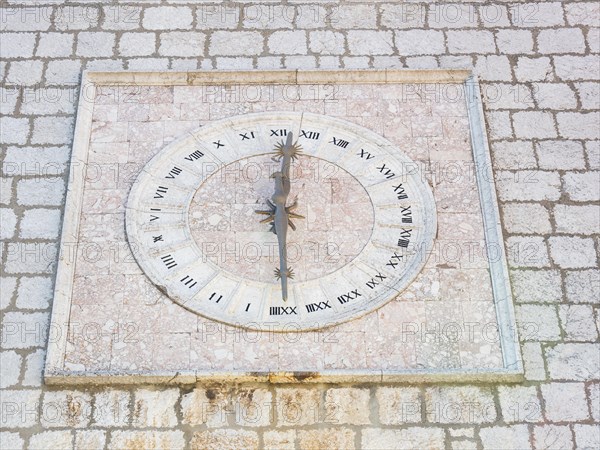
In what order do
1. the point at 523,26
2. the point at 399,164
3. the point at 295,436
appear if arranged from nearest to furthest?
the point at 295,436
the point at 399,164
the point at 523,26

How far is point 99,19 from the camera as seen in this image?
786 cm

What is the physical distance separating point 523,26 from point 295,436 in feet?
12.3

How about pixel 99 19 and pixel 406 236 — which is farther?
pixel 99 19

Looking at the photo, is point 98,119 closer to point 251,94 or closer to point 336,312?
point 251,94

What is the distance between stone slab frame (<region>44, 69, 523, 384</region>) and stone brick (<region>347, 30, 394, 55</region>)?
266 millimetres

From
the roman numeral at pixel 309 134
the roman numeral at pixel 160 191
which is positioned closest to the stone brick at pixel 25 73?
the roman numeral at pixel 160 191

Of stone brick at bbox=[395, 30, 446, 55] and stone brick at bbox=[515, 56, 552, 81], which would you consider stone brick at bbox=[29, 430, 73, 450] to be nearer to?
stone brick at bbox=[395, 30, 446, 55]

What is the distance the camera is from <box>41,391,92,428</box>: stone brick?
589 cm

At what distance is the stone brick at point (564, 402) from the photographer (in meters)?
5.96

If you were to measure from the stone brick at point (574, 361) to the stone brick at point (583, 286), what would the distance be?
329 mm

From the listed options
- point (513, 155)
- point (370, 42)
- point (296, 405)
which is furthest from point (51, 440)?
point (370, 42)

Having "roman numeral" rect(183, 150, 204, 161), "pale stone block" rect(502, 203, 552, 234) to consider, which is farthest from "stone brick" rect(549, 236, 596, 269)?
"roman numeral" rect(183, 150, 204, 161)

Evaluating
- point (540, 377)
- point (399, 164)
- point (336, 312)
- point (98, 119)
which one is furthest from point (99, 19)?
point (540, 377)

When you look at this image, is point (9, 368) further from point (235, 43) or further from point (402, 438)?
point (235, 43)
